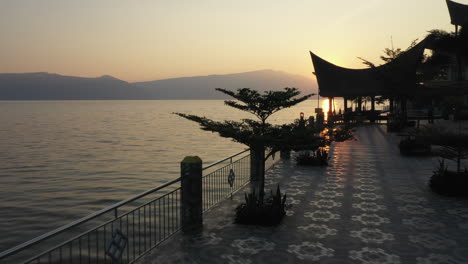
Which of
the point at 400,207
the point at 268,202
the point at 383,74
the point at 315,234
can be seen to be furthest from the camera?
the point at 383,74

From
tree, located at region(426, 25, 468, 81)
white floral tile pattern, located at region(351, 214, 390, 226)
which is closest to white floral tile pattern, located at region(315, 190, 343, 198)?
white floral tile pattern, located at region(351, 214, 390, 226)

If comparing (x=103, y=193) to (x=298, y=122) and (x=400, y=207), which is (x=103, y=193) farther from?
(x=400, y=207)

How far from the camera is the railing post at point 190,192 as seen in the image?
9383 mm

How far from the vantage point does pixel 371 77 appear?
45.4 m

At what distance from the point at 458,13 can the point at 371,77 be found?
37.0ft

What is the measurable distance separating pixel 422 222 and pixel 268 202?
3.93 meters

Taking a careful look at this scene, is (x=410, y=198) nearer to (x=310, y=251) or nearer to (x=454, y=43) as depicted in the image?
(x=310, y=251)

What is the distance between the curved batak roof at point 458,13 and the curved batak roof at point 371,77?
18.3 ft

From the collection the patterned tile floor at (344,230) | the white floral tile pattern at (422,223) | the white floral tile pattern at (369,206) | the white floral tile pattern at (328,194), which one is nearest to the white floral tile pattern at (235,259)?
the patterned tile floor at (344,230)

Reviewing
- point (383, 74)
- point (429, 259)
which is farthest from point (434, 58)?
point (429, 259)

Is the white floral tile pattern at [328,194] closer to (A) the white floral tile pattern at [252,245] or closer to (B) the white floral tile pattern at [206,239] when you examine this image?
(A) the white floral tile pattern at [252,245]

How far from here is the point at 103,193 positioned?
22.6m

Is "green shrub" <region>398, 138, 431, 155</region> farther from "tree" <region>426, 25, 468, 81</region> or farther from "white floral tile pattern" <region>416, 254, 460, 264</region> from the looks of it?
"tree" <region>426, 25, 468, 81</region>

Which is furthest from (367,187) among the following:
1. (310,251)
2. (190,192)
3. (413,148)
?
(413,148)
